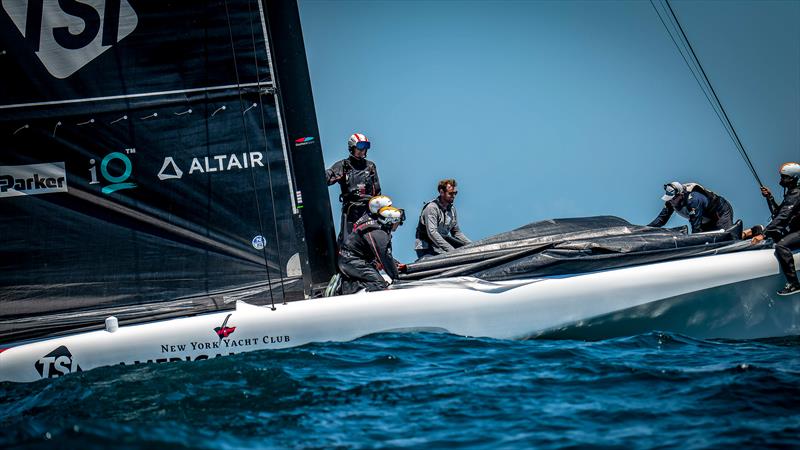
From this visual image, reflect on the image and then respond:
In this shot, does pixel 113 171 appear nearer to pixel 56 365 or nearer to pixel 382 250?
pixel 56 365

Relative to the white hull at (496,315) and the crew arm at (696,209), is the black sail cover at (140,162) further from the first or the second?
the crew arm at (696,209)

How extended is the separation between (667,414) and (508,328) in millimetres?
2512

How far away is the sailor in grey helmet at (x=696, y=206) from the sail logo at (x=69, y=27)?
5.91 meters

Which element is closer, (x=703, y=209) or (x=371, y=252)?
(x=371, y=252)

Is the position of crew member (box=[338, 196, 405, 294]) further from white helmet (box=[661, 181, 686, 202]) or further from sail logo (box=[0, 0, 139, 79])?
white helmet (box=[661, 181, 686, 202])

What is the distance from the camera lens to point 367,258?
27.8 ft

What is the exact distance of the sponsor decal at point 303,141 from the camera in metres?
8.61

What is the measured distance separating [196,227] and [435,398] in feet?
11.3

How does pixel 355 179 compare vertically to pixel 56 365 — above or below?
above

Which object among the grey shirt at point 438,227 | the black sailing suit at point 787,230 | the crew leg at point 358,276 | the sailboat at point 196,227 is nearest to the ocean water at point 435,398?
the sailboat at point 196,227

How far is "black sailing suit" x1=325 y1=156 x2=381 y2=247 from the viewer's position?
31.8ft

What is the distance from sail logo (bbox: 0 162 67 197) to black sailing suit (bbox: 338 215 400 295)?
265 cm

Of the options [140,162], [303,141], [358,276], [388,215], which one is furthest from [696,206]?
[140,162]

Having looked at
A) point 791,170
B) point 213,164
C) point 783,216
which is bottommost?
point 783,216
